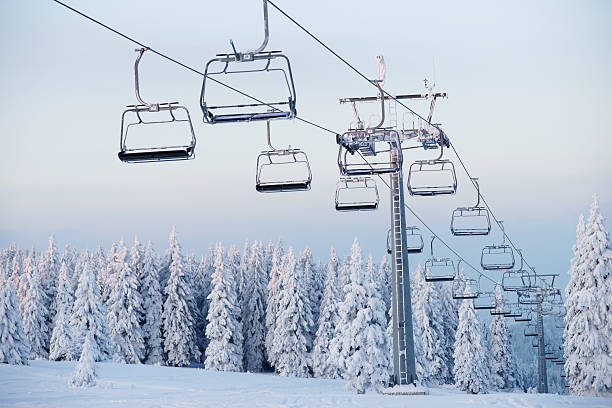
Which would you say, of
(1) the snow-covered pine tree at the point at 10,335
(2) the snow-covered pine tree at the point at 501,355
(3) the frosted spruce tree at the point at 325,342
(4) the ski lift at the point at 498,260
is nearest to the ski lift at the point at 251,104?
(4) the ski lift at the point at 498,260

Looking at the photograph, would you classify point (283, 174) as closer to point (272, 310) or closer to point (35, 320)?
point (272, 310)

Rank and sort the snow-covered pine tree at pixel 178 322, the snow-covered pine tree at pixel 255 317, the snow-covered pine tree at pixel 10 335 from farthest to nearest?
the snow-covered pine tree at pixel 255 317 < the snow-covered pine tree at pixel 178 322 < the snow-covered pine tree at pixel 10 335

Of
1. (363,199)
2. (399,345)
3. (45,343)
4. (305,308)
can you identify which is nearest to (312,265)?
(305,308)

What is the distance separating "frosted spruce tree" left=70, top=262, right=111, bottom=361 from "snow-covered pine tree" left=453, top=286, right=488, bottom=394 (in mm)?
29700

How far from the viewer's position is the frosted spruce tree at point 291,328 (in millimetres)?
65250

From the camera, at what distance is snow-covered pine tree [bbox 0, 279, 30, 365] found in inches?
2050

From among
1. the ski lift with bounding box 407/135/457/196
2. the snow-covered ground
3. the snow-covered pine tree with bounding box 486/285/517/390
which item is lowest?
the snow-covered pine tree with bounding box 486/285/517/390

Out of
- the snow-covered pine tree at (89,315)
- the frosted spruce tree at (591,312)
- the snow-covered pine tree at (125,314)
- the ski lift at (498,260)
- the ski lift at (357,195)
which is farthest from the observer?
the snow-covered pine tree at (125,314)

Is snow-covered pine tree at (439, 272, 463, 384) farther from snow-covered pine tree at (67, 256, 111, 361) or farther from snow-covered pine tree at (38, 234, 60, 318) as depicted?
snow-covered pine tree at (38, 234, 60, 318)

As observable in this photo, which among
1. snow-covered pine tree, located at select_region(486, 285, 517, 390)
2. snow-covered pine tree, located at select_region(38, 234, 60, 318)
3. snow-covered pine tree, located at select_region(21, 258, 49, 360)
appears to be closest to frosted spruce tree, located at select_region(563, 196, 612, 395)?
snow-covered pine tree, located at select_region(486, 285, 517, 390)

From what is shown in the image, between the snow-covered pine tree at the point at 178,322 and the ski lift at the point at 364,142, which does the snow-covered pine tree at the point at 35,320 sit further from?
the ski lift at the point at 364,142

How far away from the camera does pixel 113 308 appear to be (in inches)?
2596

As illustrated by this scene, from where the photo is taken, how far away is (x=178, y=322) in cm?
6819

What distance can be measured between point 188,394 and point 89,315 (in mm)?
22445
